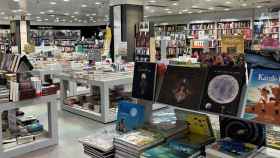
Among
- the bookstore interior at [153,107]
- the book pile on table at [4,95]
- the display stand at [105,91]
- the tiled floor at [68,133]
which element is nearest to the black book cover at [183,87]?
the bookstore interior at [153,107]

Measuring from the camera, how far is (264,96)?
4.92ft

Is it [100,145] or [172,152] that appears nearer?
[172,152]

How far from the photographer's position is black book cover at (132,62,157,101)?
202cm

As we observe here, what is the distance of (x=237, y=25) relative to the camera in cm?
1627

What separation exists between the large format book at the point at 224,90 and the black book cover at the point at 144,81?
16.9 inches

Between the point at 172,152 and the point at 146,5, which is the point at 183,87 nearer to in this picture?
the point at 172,152

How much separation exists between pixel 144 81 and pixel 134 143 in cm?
45

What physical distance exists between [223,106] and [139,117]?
29.2 inches

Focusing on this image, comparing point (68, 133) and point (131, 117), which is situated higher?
point (131, 117)

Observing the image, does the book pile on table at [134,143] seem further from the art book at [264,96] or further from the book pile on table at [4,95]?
the book pile on table at [4,95]

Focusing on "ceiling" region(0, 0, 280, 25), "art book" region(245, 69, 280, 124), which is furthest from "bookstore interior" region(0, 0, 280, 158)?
"ceiling" region(0, 0, 280, 25)

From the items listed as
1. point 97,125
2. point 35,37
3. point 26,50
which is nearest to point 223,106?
point 97,125

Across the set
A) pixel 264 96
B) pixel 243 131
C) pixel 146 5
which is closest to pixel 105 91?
pixel 243 131

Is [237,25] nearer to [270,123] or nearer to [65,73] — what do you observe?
[65,73]
